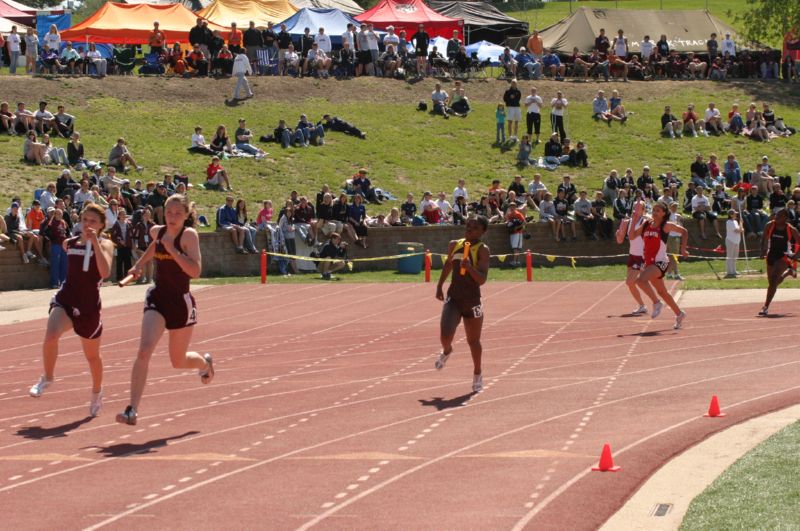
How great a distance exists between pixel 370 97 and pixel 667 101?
10770mm

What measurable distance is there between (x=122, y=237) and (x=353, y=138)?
13.8m

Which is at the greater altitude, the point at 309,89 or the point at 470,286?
the point at 309,89

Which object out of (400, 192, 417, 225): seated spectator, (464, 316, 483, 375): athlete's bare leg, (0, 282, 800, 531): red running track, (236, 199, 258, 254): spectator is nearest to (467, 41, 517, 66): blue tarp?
(400, 192, 417, 225): seated spectator

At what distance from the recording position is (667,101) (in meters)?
47.5

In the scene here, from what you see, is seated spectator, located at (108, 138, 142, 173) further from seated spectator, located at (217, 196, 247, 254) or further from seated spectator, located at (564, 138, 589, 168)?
seated spectator, located at (564, 138, 589, 168)

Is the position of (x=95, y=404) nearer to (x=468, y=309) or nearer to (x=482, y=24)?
(x=468, y=309)

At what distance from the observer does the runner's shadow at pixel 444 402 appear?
1288 centimetres

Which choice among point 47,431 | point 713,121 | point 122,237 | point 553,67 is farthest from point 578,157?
point 47,431

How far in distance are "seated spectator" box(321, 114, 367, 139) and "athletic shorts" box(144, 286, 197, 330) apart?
97.5 feet

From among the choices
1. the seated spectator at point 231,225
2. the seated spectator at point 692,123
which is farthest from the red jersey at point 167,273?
the seated spectator at point 692,123

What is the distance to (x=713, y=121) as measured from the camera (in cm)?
4416

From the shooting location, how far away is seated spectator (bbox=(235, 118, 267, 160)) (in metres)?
37.5

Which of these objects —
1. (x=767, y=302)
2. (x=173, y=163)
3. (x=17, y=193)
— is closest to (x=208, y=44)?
(x=173, y=163)

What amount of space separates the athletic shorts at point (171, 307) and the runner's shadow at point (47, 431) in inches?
49.8
